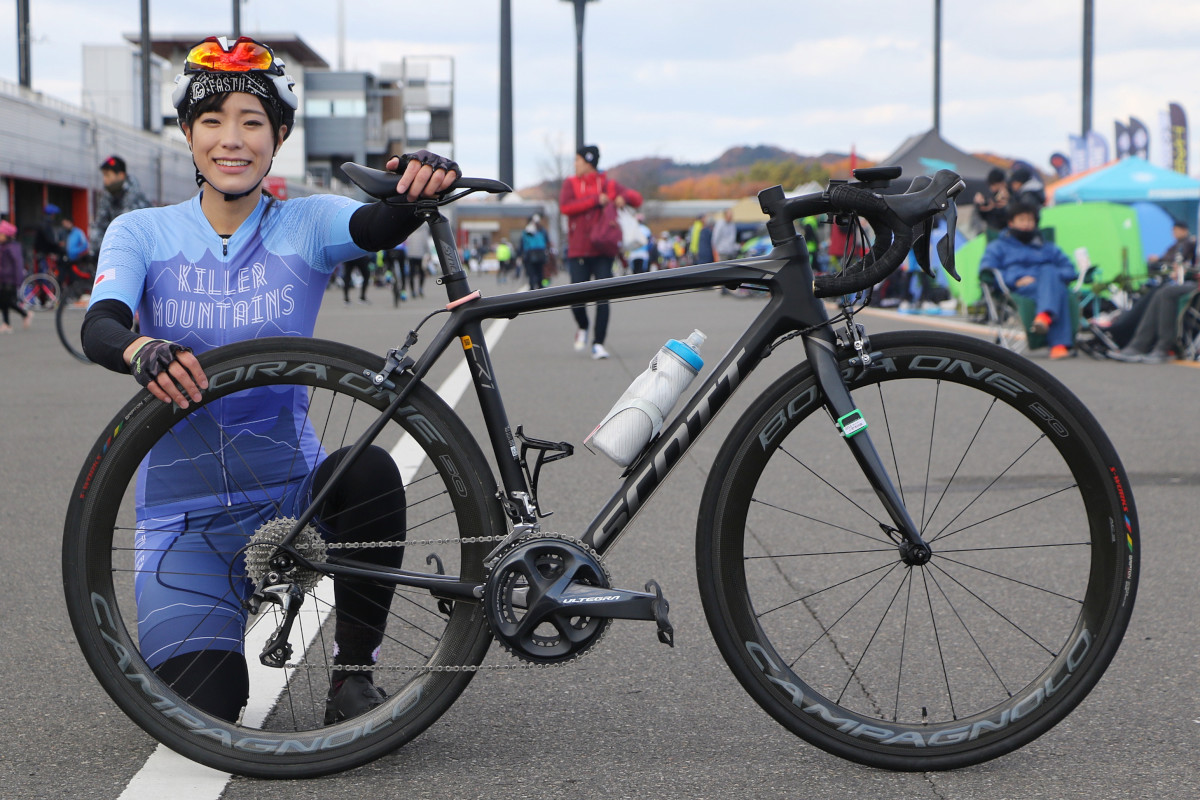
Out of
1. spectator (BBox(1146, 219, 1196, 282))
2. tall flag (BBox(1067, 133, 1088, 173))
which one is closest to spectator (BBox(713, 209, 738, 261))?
tall flag (BBox(1067, 133, 1088, 173))

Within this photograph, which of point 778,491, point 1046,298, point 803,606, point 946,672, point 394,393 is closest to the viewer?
point 394,393

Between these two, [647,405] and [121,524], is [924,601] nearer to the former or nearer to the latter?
[647,405]

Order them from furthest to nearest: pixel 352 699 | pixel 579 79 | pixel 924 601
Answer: pixel 579 79
pixel 924 601
pixel 352 699

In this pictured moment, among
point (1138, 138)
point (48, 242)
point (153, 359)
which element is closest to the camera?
point (153, 359)

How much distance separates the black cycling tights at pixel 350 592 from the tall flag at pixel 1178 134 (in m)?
40.9

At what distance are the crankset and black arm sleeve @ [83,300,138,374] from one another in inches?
34.6

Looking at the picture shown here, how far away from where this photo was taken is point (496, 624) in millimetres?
2766

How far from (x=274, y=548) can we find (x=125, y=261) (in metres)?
0.74

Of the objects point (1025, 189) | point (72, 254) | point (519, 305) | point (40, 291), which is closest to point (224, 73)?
point (519, 305)

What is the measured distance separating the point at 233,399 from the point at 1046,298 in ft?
36.2

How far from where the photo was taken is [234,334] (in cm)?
309

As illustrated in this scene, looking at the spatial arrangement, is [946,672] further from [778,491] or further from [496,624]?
[778,491]

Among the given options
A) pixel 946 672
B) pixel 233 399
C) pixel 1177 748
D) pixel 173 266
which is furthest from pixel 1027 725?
pixel 173 266

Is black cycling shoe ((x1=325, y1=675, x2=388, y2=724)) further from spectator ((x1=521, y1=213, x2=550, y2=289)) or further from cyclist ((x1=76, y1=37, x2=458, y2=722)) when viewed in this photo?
spectator ((x1=521, y1=213, x2=550, y2=289))
